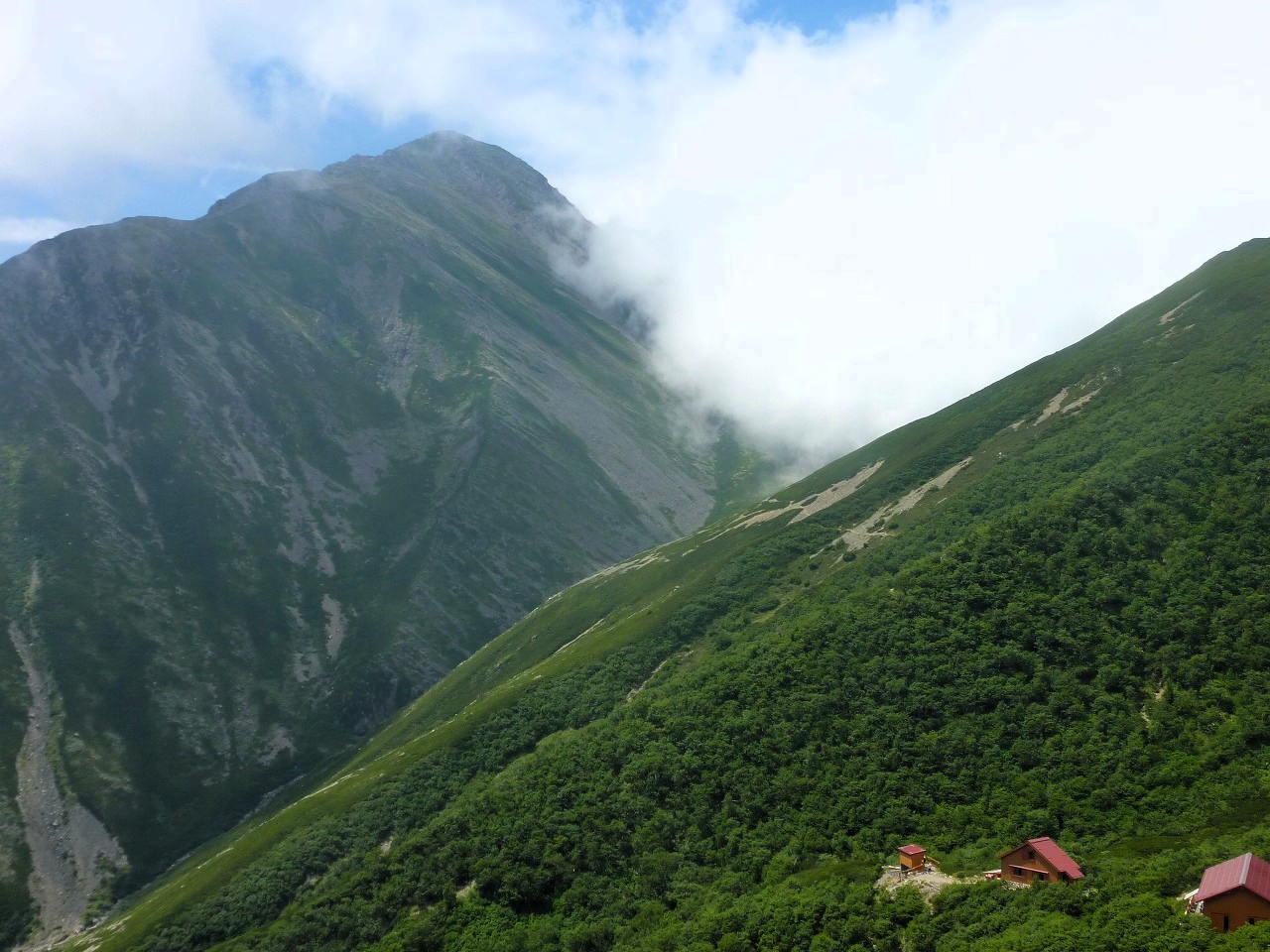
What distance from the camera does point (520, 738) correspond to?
296 ft

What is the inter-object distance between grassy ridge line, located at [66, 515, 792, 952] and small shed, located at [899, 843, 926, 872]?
173 ft

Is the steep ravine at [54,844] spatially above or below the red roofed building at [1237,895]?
above

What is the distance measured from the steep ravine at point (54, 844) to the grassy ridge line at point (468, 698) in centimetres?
776

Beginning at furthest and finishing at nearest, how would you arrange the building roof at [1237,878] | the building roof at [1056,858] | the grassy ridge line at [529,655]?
the grassy ridge line at [529,655] → the building roof at [1056,858] → the building roof at [1237,878]

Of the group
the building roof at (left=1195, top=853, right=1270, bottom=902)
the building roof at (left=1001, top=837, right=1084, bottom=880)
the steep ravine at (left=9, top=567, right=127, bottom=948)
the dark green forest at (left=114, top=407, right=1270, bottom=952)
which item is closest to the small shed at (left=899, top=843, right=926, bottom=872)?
the dark green forest at (left=114, top=407, right=1270, bottom=952)

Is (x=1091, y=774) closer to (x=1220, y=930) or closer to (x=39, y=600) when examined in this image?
(x=1220, y=930)

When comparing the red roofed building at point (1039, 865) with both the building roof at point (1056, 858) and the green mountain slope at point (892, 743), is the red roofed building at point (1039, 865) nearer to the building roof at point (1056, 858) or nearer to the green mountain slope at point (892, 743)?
the building roof at point (1056, 858)

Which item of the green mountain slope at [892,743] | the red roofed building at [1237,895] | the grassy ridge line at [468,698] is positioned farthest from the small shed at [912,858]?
the grassy ridge line at [468,698]

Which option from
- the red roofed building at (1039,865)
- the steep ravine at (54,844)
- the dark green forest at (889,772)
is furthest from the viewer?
the steep ravine at (54,844)

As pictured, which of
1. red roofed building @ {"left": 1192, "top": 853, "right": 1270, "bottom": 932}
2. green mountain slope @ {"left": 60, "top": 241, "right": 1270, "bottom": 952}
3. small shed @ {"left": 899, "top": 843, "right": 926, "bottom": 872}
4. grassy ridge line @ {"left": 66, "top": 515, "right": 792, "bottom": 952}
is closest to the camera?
red roofed building @ {"left": 1192, "top": 853, "right": 1270, "bottom": 932}

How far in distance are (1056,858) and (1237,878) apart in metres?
10.4

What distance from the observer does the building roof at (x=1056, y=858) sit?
42594 millimetres

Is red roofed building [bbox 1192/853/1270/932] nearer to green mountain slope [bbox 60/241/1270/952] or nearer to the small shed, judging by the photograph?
green mountain slope [bbox 60/241/1270/952]

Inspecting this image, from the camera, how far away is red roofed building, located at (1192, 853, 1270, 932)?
33.1 metres
